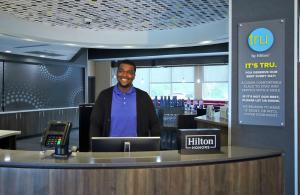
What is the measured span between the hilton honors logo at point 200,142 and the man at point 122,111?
2.56ft

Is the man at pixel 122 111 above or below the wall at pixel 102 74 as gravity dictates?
below

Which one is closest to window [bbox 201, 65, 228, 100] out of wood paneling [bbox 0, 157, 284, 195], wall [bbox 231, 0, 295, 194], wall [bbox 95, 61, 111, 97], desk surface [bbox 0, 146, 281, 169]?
wall [bbox 95, 61, 111, 97]

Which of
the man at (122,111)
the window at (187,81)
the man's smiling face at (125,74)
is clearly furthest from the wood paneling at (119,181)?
the window at (187,81)

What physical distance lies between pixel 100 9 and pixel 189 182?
14.2ft

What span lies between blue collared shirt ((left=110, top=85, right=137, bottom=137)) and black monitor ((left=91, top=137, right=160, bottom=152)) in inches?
21.9

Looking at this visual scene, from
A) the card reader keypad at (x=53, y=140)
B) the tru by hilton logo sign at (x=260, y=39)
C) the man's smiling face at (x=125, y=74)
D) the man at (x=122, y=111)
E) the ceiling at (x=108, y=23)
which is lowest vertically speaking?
the card reader keypad at (x=53, y=140)

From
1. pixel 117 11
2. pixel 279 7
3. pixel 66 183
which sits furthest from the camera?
pixel 117 11

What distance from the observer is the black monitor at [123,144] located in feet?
7.56

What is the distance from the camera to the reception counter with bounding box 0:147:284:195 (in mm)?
1990

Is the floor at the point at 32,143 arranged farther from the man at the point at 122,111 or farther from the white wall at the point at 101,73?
the man at the point at 122,111

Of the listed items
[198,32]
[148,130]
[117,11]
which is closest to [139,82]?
[198,32]

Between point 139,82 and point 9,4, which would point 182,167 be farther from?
point 139,82

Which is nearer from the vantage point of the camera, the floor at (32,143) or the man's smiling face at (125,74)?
the man's smiling face at (125,74)

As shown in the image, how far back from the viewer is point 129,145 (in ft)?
7.55
